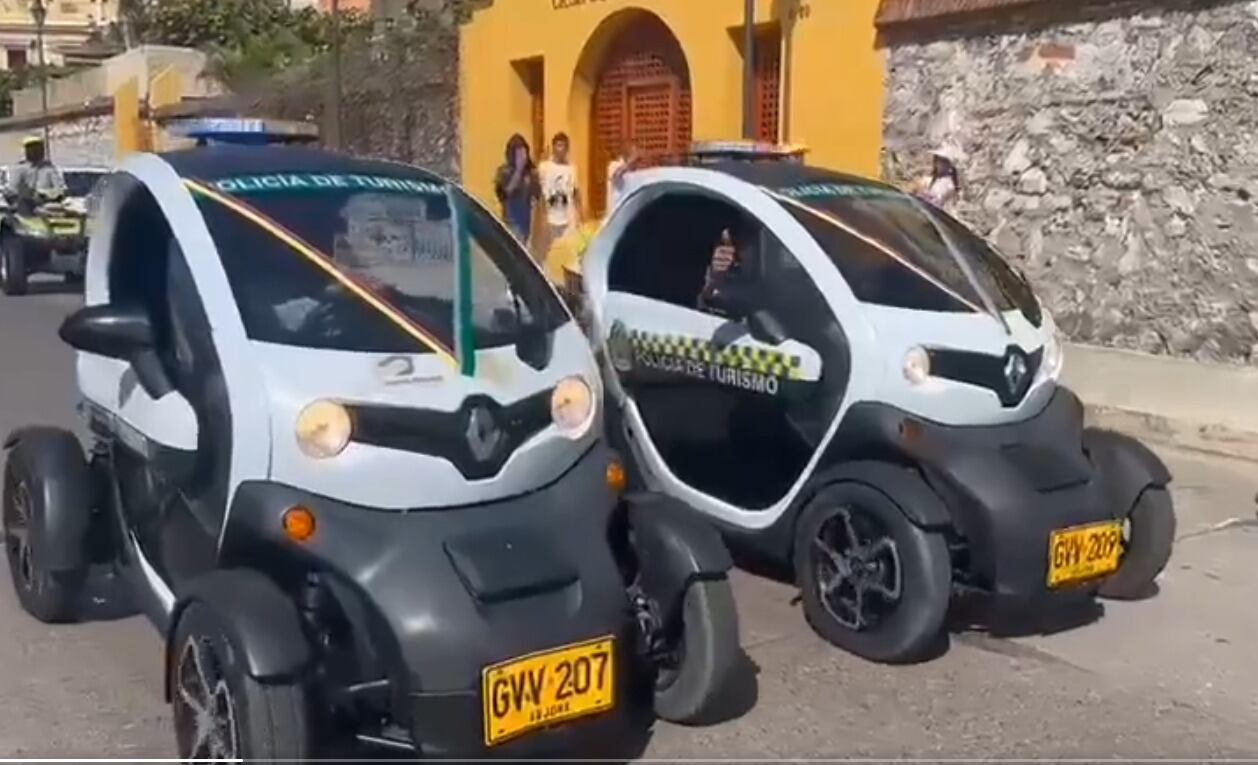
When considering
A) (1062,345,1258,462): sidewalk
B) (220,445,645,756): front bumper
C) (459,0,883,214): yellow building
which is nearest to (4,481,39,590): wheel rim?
(220,445,645,756): front bumper

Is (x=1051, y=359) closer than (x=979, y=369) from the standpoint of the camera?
No

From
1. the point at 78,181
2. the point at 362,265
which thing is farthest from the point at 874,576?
the point at 78,181

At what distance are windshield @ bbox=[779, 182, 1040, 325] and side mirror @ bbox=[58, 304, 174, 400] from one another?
2.34 meters

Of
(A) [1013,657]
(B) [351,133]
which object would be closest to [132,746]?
(A) [1013,657]

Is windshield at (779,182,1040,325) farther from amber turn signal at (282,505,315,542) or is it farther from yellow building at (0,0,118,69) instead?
yellow building at (0,0,118,69)

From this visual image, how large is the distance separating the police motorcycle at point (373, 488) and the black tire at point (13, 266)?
13.2m

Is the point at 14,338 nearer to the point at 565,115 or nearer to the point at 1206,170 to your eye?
the point at 565,115

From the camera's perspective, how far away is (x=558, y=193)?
14.1 metres

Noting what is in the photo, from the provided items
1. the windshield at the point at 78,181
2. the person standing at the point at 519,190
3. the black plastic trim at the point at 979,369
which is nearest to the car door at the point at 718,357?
the black plastic trim at the point at 979,369

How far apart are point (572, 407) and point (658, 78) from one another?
41.6 ft

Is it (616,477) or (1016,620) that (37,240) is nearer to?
(1016,620)

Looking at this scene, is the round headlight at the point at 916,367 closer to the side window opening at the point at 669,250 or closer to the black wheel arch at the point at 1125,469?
the black wheel arch at the point at 1125,469

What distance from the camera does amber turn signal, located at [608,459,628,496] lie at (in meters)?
4.50

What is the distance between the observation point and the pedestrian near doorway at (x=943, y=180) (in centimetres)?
1191
